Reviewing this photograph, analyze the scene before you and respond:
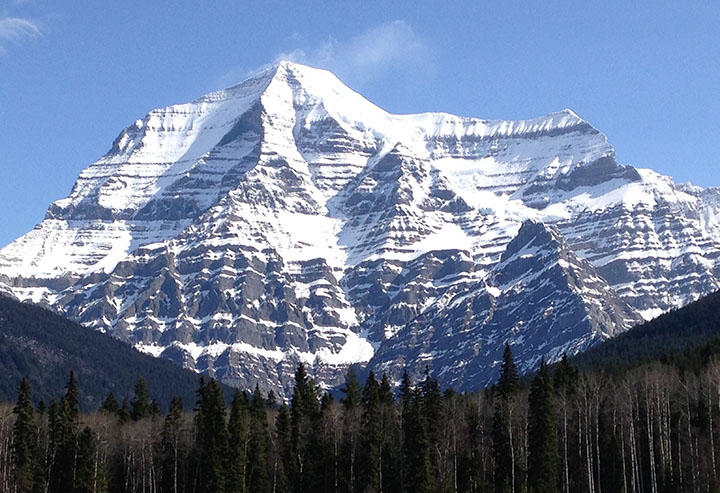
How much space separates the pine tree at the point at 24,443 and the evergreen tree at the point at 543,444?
168 ft

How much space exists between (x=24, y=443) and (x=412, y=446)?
41.6 m

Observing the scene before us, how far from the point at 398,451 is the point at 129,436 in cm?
3111

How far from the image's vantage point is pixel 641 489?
15600cm

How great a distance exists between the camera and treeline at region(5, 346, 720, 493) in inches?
6093

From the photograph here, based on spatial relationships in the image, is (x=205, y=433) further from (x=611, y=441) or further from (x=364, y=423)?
(x=611, y=441)

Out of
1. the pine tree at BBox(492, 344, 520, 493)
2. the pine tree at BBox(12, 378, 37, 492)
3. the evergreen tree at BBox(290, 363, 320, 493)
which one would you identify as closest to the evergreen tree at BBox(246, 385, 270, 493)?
the evergreen tree at BBox(290, 363, 320, 493)

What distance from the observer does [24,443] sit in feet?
536

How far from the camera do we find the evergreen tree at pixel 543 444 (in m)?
154

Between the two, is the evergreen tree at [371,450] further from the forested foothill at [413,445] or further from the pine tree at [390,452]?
the pine tree at [390,452]

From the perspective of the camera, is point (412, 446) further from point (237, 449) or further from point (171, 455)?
point (171, 455)

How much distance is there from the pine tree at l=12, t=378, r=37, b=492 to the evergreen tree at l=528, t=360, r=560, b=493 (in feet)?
168

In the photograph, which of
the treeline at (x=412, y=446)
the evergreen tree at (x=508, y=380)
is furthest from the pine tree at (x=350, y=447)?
the evergreen tree at (x=508, y=380)

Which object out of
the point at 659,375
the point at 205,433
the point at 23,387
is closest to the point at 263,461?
the point at 205,433

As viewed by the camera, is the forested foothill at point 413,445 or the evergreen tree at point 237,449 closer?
the evergreen tree at point 237,449
